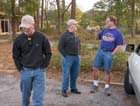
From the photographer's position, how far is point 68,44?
6.62 meters

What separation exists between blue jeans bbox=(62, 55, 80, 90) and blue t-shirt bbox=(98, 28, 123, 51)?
0.69 m

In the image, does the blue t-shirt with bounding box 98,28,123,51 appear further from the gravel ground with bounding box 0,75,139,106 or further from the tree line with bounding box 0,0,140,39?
the tree line with bounding box 0,0,140,39

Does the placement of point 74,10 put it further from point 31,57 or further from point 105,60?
point 31,57

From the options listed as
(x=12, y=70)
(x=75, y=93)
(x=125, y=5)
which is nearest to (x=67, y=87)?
(x=75, y=93)

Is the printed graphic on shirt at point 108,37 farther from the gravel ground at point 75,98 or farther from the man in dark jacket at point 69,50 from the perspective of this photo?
the gravel ground at point 75,98

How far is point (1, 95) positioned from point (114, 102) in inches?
99.8

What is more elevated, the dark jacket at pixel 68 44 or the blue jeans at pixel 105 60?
the dark jacket at pixel 68 44

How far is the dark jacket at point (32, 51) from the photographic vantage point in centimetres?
474

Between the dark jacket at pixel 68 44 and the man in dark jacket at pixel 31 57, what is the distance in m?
1.67

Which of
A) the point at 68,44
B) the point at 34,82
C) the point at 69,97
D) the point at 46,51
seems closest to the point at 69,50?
the point at 68,44

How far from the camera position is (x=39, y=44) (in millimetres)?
A: 4781

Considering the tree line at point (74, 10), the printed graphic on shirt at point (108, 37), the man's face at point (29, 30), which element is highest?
the tree line at point (74, 10)

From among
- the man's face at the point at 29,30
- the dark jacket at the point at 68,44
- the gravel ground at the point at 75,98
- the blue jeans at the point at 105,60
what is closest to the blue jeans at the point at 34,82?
the man's face at the point at 29,30

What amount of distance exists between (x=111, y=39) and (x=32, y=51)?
8.21 ft
